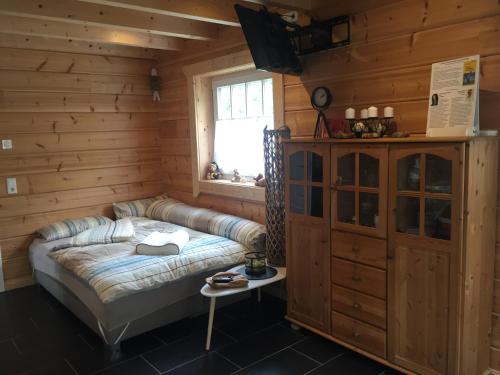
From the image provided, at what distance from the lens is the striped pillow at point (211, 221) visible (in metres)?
3.29

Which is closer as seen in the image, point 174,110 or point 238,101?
point 238,101

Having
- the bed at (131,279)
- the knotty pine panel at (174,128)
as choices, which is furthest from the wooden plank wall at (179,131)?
the bed at (131,279)

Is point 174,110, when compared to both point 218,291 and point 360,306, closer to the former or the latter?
point 218,291

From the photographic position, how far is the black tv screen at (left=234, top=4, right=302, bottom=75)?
8.40 feet

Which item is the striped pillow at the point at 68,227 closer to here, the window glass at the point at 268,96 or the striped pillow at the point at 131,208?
the striped pillow at the point at 131,208

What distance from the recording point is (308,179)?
2625 millimetres

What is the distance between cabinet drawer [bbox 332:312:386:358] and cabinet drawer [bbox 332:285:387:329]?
0.04 meters

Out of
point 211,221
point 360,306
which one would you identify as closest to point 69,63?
point 211,221

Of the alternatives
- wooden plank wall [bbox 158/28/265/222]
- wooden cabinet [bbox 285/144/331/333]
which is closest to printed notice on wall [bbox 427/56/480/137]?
wooden cabinet [bbox 285/144/331/333]

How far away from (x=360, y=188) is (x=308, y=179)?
0.39 m

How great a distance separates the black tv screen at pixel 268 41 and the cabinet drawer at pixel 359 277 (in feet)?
4.16

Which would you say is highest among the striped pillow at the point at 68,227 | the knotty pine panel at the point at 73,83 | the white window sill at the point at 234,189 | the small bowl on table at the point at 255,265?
the knotty pine panel at the point at 73,83

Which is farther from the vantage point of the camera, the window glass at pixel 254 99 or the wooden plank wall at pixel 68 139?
the wooden plank wall at pixel 68 139

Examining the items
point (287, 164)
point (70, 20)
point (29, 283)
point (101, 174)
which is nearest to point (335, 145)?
point (287, 164)
